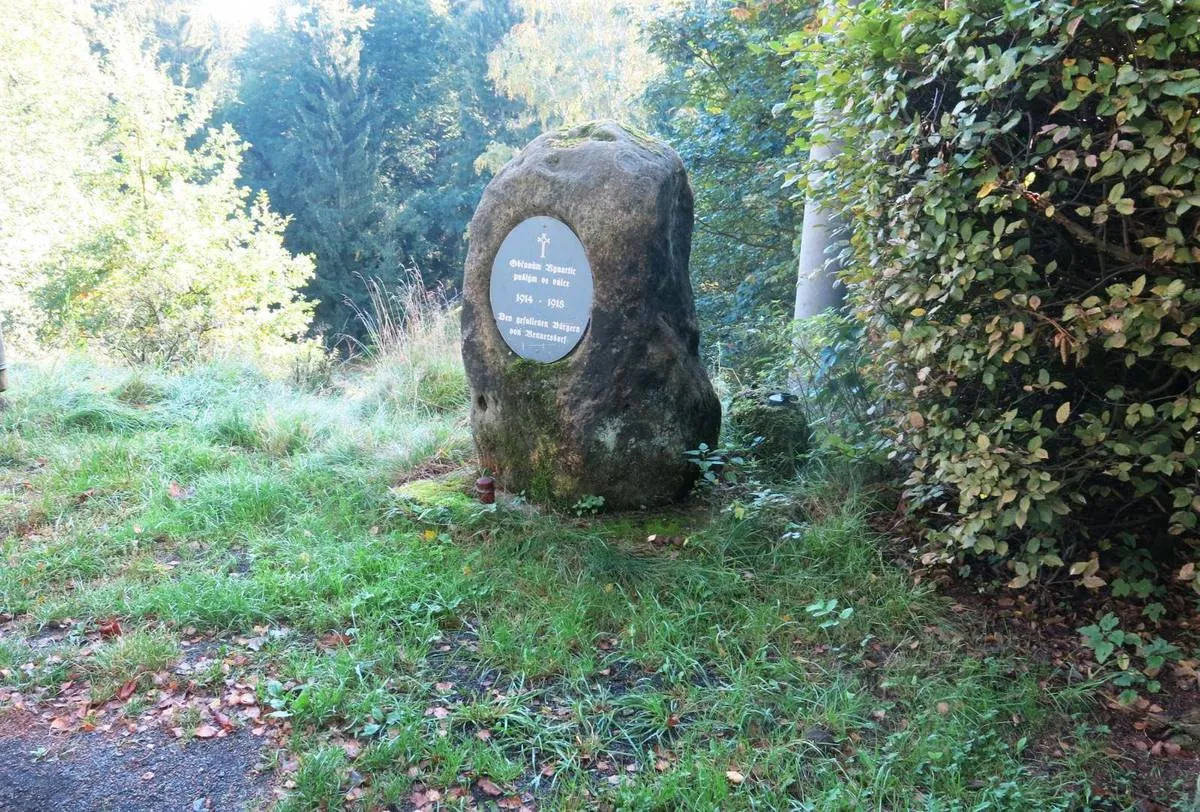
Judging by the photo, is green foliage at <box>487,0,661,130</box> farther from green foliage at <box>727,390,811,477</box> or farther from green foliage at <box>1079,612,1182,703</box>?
green foliage at <box>1079,612,1182,703</box>

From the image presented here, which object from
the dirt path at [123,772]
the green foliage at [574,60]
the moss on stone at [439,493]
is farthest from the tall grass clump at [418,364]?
the green foliage at [574,60]

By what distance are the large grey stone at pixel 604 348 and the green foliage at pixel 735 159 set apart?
8.46 feet

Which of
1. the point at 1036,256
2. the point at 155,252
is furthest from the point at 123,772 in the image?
the point at 155,252

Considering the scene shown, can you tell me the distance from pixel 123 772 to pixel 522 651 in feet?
4.50

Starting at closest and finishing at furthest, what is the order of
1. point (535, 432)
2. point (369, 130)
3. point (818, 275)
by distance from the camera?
point (535, 432) → point (818, 275) → point (369, 130)

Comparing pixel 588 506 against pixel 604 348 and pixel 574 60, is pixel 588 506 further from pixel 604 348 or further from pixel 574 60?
pixel 574 60

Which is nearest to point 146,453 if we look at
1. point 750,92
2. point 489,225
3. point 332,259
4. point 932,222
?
point 489,225

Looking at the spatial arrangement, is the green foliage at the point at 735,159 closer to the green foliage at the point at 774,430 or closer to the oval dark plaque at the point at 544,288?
the green foliage at the point at 774,430

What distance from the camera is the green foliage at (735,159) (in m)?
7.21

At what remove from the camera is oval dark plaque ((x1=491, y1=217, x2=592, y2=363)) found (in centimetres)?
426

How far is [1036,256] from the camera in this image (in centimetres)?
311

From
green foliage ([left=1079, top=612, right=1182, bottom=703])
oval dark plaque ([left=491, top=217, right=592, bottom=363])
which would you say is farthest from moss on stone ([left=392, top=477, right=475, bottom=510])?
green foliage ([left=1079, top=612, right=1182, bottom=703])

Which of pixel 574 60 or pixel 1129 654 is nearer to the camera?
pixel 1129 654

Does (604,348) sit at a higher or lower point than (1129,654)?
higher
